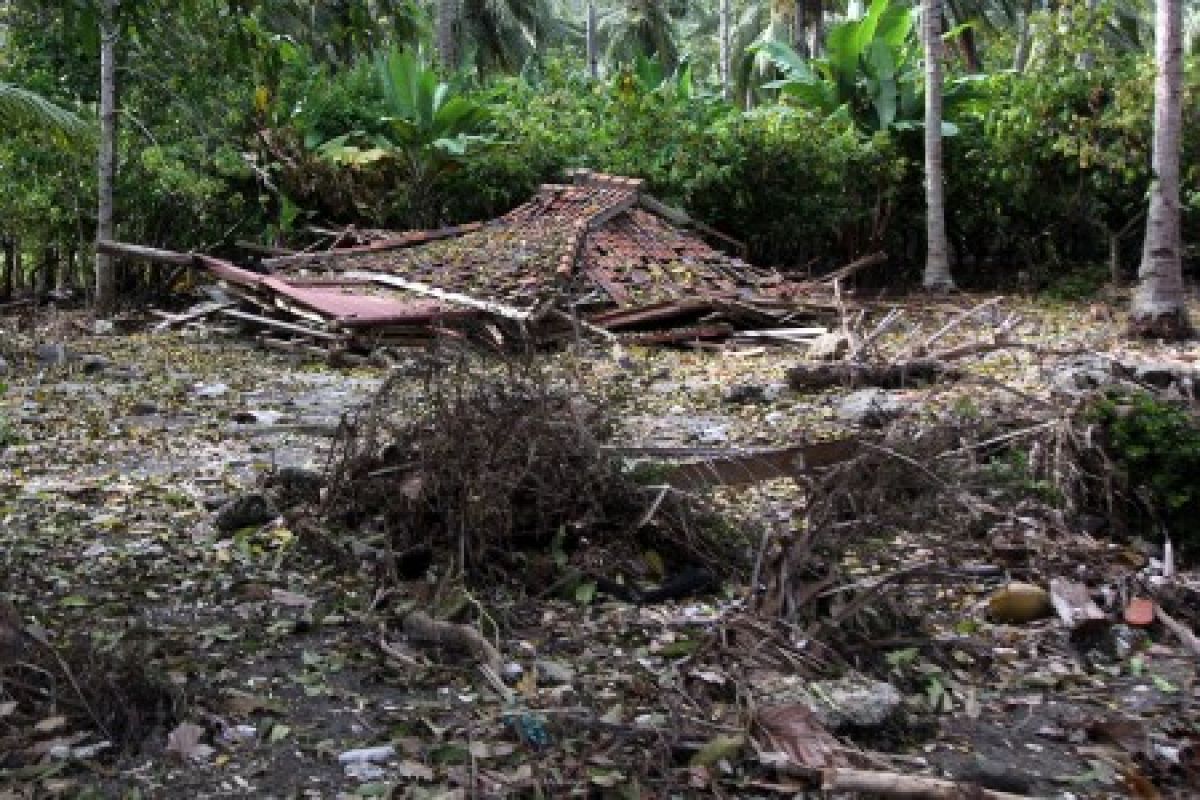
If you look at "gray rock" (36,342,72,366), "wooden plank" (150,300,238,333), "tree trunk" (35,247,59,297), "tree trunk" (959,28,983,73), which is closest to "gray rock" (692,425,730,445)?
"gray rock" (36,342,72,366)

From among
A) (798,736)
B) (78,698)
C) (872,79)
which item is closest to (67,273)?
(872,79)

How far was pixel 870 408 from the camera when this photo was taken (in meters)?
7.16

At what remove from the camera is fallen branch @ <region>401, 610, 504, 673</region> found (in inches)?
150

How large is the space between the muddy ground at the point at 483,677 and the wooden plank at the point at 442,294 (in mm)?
4322

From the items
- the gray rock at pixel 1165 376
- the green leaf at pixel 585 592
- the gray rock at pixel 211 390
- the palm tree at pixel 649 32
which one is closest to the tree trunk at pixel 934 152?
the gray rock at pixel 1165 376

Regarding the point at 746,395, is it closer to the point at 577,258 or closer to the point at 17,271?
the point at 577,258

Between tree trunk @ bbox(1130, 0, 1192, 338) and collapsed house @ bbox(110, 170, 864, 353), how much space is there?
2.80 meters

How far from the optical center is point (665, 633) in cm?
414

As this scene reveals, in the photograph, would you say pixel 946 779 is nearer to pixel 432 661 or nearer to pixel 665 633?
pixel 665 633

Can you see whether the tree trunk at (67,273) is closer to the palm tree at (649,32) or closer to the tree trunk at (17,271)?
the tree trunk at (17,271)

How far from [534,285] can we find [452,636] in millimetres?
7726

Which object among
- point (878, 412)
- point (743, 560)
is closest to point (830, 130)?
point (878, 412)

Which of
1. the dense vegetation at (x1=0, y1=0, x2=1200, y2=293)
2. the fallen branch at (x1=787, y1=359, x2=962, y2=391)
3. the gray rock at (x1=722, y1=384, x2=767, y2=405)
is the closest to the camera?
the gray rock at (x1=722, y1=384, x2=767, y2=405)

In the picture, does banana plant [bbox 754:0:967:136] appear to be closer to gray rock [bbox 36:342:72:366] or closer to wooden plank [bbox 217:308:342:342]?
wooden plank [bbox 217:308:342:342]
